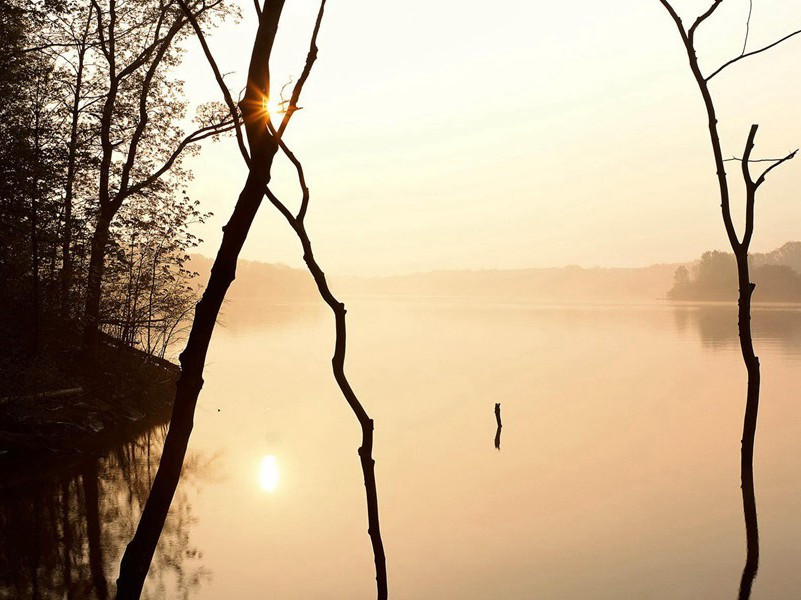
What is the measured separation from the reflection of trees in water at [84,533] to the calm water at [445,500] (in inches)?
2.5

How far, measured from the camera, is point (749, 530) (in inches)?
551

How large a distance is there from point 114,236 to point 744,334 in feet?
85.5

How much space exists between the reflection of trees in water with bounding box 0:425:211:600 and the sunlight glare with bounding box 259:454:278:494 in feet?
8.47

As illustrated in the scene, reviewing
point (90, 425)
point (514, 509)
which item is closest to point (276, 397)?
point (90, 425)

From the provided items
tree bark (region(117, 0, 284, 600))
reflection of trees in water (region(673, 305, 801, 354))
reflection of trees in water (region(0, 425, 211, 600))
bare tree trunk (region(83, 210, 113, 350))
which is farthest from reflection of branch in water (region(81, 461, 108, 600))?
reflection of trees in water (region(673, 305, 801, 354))

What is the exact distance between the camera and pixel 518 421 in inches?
1490

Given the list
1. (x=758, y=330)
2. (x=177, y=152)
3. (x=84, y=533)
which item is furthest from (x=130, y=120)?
(x=758, y=330)

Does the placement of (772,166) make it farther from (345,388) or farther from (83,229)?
(83,229)

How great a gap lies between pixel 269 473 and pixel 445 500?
7253 mm

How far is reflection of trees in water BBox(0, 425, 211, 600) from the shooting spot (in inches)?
539

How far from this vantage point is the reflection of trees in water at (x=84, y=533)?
13.7 metres

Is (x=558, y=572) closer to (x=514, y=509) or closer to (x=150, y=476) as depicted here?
(x=514, y=509)

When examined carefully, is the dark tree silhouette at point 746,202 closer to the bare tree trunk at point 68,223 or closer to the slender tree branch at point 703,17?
the slender tree branch at point 703,17

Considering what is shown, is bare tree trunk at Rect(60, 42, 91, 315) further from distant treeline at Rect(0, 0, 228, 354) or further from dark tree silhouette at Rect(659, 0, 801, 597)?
dark tree silhouette at Rect(659, 0, 801, 597)
